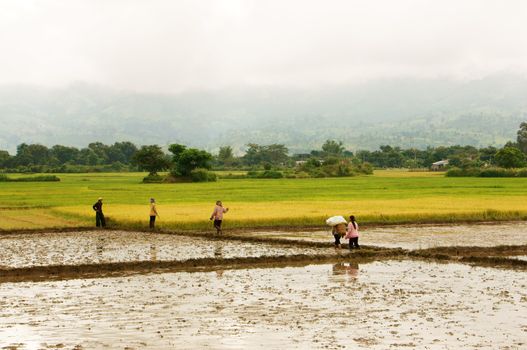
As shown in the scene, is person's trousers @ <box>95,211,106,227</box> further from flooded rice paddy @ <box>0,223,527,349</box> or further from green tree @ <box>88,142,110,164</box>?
green tree @ <box>88,142,110,164</box>

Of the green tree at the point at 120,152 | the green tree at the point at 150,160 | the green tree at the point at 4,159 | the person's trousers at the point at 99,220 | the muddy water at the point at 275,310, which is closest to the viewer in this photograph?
the muddy water at the point at 275,310

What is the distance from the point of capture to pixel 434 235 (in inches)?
1071

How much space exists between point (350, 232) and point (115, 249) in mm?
7723

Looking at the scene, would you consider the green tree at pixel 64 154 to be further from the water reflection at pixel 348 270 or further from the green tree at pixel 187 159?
the water reflection at pixel 348 270

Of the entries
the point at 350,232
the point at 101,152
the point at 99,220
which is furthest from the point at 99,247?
the point at 101,152

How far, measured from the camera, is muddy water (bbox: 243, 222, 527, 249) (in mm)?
24312

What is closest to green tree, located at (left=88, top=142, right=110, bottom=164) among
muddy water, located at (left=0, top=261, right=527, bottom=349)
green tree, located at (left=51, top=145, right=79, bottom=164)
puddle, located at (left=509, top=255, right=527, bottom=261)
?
green tree, located at (left=51, top=145, right=79, bottom=164)

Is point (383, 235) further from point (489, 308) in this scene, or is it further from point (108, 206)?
point (108, 206)

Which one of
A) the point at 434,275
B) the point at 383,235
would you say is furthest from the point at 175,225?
the point at 434,275

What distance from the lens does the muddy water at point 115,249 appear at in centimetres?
2069

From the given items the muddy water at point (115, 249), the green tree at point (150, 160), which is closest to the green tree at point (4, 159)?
the green tree at point (150, 160)

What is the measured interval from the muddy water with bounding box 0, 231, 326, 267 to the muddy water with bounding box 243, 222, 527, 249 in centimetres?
309

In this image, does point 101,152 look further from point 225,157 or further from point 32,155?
point 225,157

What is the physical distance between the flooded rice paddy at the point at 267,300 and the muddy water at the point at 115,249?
2.5 inches
